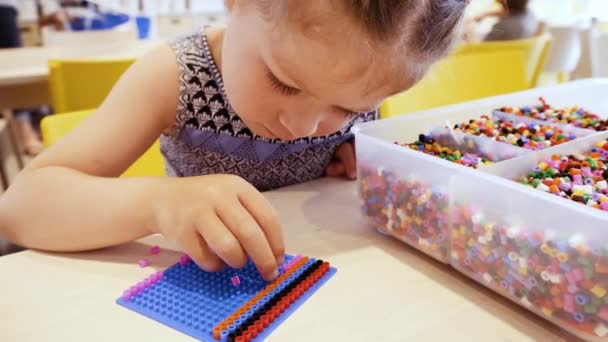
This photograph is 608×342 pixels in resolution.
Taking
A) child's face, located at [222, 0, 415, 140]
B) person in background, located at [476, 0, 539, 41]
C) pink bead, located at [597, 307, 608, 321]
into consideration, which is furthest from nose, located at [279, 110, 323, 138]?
person in background, located at [476, 0, 539, 41]

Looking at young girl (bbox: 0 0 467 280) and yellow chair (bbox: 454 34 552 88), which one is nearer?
young girl (bbox: 0 0 467 280)

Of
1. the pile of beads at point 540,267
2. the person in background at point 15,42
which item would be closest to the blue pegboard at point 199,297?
the pile of beads at point 540,267

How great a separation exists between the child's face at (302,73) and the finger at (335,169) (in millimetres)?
203

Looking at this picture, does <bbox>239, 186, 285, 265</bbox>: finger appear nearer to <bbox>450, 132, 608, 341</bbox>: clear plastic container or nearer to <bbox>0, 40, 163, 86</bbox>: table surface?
<bbox>450, 132, 608, 341</bbox>: clear plastic container

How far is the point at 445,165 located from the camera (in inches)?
19.5

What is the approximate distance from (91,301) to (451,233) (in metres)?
0.36

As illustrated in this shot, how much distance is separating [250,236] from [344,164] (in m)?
0.39

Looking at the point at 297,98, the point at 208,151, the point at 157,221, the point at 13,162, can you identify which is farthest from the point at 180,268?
the point at 13,162

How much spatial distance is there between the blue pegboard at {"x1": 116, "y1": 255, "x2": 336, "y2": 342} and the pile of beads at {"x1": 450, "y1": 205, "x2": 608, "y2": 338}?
0.14m

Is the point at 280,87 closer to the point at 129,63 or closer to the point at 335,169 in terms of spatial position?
the point at 335,169

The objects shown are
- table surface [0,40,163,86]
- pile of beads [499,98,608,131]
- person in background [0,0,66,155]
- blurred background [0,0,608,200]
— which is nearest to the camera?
pile of beads [499,98,608,131]

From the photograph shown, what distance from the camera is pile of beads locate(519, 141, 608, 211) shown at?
0.46m

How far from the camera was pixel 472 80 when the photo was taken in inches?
53.9

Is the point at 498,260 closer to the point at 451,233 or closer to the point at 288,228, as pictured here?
the point at 451,233
